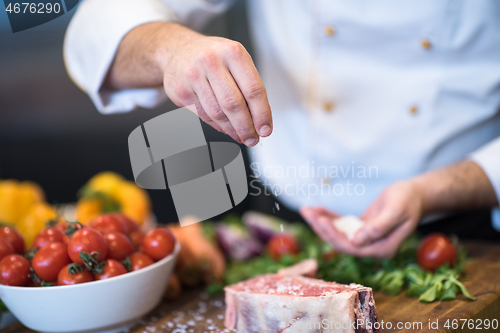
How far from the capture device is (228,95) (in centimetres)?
61

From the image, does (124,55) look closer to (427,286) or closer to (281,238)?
(281,238)

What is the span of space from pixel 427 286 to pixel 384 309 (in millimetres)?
106

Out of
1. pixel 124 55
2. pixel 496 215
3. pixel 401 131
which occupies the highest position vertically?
pixel 124 55

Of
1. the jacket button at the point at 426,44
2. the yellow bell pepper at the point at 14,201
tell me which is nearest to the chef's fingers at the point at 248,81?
the jacket button at the point at 426,44

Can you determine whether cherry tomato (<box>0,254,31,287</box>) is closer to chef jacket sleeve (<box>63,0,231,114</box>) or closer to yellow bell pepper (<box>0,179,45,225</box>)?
chef jacket sleeve (<box>63,0,231,114</box>)

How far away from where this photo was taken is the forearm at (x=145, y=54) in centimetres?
77

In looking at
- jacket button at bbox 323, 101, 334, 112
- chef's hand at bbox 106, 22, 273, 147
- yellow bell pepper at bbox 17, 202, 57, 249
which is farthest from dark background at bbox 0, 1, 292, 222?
chef's hand at bbox 106, 22, 273, 147

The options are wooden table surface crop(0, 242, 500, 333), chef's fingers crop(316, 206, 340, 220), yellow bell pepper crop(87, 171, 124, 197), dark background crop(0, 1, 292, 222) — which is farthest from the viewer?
dark background crop(0, 1, 292, 222)

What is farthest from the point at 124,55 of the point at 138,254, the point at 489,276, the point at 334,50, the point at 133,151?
the point at 489,276

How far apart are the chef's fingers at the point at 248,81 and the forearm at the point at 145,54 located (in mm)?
144

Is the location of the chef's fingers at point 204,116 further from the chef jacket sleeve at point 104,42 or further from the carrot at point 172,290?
the carrot at point 172,290

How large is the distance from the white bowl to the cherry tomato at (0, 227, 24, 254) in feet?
0.28

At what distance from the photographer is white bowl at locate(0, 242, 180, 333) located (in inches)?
26.9

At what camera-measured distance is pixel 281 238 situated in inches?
44.6
